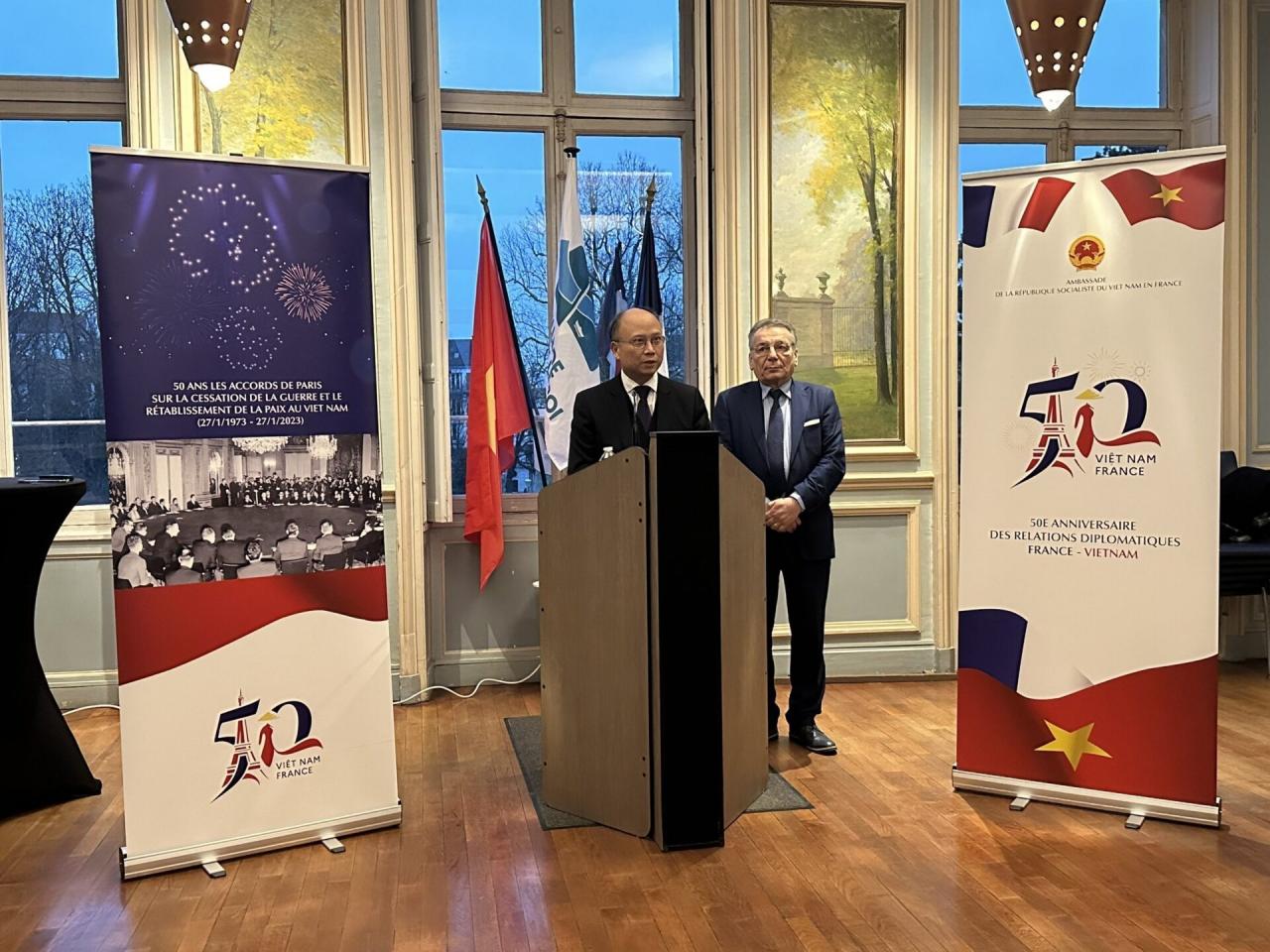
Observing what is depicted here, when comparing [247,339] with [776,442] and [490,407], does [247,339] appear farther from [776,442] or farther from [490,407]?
[490,407]

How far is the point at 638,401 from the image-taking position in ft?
12.6

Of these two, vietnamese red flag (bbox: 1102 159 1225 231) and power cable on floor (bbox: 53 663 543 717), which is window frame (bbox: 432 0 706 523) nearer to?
power cable on floor (bbox: 53 663 543 717)

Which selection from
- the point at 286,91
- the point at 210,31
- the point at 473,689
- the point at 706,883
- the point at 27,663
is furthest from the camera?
the point at 473,689

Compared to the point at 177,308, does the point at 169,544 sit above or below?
below

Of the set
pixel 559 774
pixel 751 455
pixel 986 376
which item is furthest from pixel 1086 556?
pixel 559 774

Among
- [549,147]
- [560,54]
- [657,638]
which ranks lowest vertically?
[657,638]

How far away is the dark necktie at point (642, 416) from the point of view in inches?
151

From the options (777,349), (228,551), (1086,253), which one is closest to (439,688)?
(228,551)

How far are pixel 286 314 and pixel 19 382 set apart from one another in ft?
8.54

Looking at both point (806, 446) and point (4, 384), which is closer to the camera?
point (806, 446)

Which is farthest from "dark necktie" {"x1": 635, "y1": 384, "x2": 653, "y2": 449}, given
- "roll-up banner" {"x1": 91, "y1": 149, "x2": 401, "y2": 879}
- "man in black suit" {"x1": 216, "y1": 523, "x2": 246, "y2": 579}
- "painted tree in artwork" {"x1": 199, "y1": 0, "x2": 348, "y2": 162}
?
"painted tree in artwork" {"x1": 199, "y1": 0, "x2": 348, "y2": 162}

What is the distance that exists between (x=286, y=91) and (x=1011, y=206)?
3169mm

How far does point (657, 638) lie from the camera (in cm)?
309

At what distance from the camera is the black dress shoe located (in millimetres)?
4105
